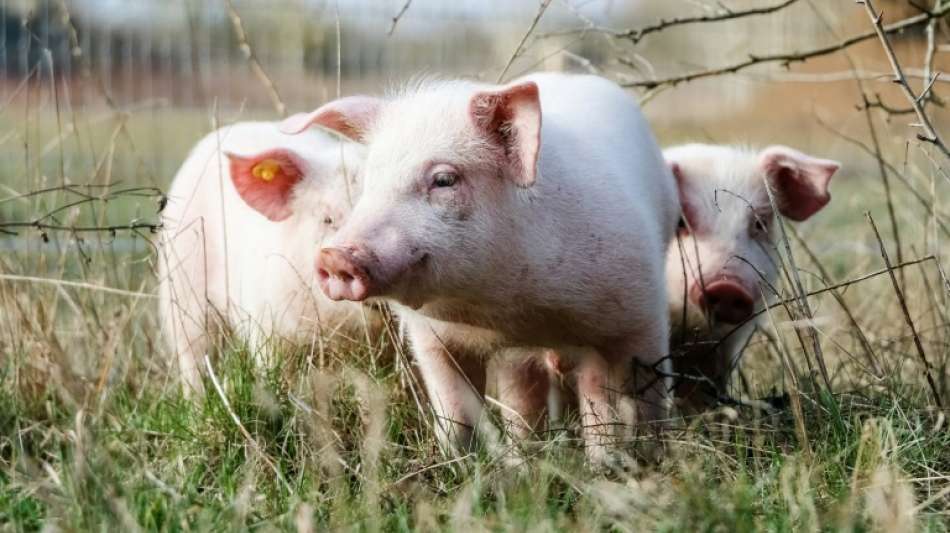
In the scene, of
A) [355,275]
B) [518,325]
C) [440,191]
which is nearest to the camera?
[355,275]

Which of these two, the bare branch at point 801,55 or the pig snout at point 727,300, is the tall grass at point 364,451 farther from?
the bare branch at point 801,55

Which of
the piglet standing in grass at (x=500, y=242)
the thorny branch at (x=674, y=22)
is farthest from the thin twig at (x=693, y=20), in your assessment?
the piglet standing in grass at (x=500, y=242)

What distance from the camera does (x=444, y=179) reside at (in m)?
3.18

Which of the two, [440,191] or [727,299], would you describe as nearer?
[440,191]

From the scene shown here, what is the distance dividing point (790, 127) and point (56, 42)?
7.95 m

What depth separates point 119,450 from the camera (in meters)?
3.36

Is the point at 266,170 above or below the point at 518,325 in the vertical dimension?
above

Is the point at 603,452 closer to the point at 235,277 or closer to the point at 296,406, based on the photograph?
the point at 296,406

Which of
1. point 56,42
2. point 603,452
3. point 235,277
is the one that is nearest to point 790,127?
point 56,42

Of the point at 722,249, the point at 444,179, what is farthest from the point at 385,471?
the point at 722,249

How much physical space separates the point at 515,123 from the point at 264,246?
1.49 m

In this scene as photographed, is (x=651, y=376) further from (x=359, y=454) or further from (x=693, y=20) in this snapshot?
(x=693, y=20)

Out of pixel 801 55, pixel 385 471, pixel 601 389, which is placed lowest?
pixel 385 471

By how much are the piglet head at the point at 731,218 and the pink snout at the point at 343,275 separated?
1496 millimetres
